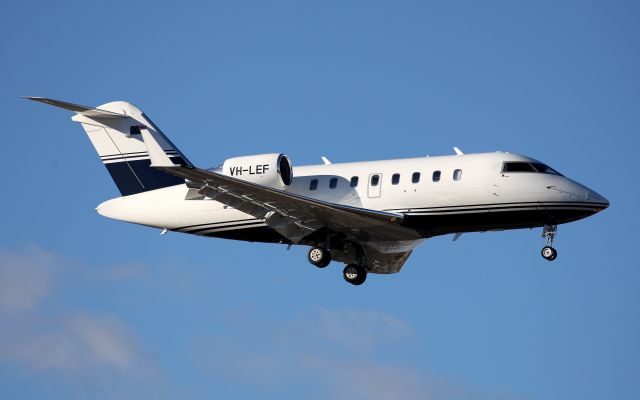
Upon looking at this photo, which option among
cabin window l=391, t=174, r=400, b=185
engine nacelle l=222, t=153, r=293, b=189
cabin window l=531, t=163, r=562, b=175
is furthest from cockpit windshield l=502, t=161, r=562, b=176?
engine nacelle l=222, t=153, r=293, b=189

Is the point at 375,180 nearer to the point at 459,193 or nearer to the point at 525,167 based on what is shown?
the point at 459,193

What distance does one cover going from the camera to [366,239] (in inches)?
1196

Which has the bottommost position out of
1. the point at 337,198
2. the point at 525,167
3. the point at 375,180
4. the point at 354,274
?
the point at 354,274

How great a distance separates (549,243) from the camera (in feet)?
93.5

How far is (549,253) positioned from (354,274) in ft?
18.0

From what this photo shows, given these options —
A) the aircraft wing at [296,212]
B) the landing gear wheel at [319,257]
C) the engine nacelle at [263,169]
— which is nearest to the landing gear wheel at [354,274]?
the aircraft wing at [296,212]

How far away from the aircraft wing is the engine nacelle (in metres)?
0.62

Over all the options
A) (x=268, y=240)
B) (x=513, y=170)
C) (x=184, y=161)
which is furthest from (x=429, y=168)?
(x=184, y=161)

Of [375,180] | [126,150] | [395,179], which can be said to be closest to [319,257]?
[375,180]

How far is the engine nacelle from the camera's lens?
29188 millimetres

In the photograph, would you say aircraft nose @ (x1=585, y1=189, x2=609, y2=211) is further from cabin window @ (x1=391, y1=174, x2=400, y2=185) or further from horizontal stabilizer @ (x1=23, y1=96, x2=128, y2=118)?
horizontal stabilizer @ (x1=23, y1=96, x2=128, y2=118)

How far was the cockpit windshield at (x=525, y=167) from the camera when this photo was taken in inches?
1115

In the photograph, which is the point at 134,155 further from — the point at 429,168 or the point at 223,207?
the point at 429,168

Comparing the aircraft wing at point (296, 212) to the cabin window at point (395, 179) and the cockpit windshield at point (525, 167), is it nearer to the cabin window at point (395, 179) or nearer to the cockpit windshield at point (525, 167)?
the cabin window at point (395, 179)
